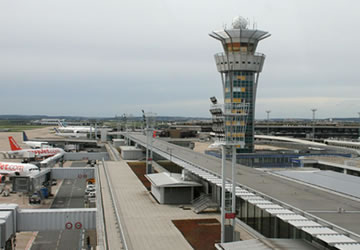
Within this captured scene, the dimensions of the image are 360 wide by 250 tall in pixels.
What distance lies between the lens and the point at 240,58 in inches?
4038

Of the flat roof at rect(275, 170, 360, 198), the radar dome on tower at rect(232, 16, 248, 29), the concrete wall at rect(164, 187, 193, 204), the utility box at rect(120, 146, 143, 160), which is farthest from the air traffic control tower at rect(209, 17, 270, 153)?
the concrete wall at rect(164, 187, 193, 204)

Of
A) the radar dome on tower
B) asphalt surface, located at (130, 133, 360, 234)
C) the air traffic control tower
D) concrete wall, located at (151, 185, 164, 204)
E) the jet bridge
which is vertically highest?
the radar dome on tower

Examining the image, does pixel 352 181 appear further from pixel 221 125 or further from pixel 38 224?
pixel 38 224

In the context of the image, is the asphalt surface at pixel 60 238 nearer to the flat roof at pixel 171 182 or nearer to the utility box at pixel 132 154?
the flat roof at pixel 171 182

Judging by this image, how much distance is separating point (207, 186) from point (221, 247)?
23331 mm

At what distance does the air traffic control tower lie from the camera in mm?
101438

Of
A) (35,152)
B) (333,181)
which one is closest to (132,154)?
(35,152)

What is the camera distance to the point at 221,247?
92.3 feet

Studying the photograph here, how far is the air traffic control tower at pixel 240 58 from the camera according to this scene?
10144cm

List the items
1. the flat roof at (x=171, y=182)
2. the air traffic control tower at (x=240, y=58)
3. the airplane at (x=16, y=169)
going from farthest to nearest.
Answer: the air traffic control tower at (x=240, y=58), the airplane at (x=16, y=169), the flat roof at (x=171, y=182)

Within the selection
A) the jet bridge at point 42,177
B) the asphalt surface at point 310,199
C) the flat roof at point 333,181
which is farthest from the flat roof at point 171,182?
the jet bridge at point 42,177

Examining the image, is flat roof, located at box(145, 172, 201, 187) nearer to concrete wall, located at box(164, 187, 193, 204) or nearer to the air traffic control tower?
concrete wall, located at box(164, 187, 193, 204)

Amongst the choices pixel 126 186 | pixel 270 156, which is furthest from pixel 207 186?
pixel 270 156

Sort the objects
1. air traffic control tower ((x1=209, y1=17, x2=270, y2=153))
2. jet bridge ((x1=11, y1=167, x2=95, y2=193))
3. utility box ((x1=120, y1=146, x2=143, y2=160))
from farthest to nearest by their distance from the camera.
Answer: utility box ((x1=120, y1=146, x2=143, y2=160)) < air traffic control tower ((x1=209, y1=17, x2=270, y2=153)) < jet bridge ((x1=11, y1=167, x2=95, y2=193))
